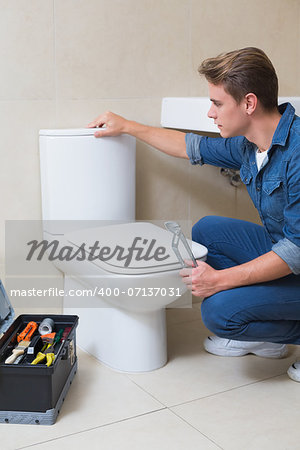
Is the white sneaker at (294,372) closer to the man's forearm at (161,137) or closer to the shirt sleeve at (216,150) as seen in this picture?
the shirt sleeve at (216,150)

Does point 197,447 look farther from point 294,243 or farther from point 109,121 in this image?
point 109,121

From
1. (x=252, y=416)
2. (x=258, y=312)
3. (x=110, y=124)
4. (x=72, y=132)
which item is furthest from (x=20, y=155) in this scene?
(x=252, y=416)

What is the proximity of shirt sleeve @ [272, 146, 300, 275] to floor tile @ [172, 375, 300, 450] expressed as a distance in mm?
374

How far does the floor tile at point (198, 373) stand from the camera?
1637mm

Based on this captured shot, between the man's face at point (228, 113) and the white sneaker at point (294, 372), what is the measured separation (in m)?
0.69

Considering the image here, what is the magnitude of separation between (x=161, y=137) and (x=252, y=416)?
0.93 metres

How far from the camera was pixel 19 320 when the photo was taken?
173 centimetres

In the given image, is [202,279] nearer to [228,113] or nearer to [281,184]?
[281,184]

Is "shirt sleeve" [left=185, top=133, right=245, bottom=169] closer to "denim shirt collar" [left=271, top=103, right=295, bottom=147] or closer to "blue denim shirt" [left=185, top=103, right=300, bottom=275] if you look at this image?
"blue denim shirt" [left=185, top=103, right=300, bottom=275]

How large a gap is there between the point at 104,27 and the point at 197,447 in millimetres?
1383

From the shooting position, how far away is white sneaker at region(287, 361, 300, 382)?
1.69m

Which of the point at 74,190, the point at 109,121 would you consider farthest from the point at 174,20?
the point at 74,190

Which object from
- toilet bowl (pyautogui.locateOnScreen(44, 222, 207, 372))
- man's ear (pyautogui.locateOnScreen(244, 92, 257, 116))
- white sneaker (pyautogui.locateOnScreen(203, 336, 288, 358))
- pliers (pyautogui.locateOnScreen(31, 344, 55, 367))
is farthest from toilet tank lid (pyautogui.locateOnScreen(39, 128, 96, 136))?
white sneaker (pyautogui.locateOnScreen(203, 336, 288, 358))

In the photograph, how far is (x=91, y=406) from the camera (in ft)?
5.08
